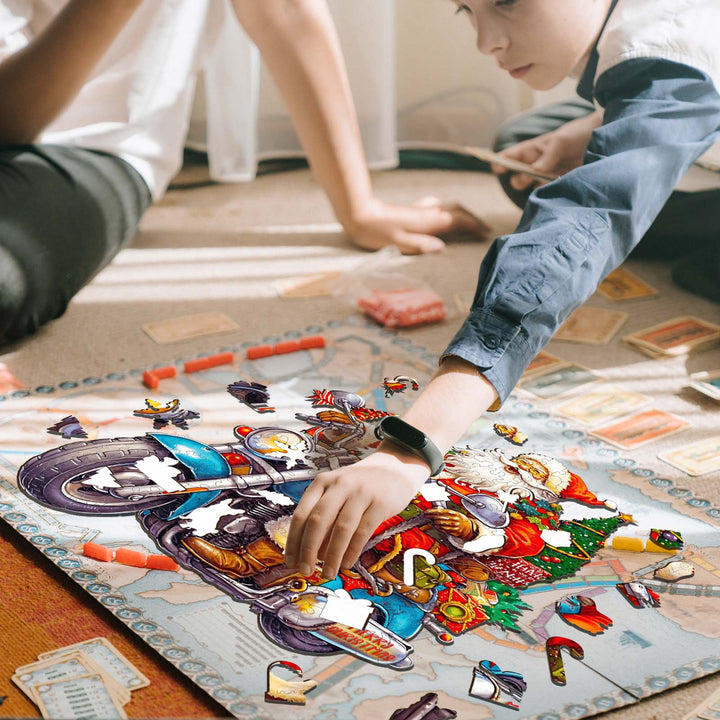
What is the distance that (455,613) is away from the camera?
0.82 meters

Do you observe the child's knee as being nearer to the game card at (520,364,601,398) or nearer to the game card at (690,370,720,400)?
the game card at (520,364,601,398)

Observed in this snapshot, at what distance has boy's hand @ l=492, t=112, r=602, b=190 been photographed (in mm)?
1626

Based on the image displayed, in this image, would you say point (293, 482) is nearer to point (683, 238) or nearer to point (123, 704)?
point (123, 704)

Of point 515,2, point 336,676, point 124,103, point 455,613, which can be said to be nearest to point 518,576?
point 455,613

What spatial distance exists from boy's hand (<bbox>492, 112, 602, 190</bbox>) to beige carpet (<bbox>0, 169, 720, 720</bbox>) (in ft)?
0.59

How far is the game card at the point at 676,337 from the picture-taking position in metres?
1.36

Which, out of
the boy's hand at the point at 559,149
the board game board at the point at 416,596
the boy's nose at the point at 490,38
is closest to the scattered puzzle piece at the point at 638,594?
the board game board at the point at 416,596

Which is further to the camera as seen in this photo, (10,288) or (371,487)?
(10,288)

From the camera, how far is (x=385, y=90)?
219cm

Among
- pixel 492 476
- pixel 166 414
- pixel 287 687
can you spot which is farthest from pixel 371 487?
pixel 166 414

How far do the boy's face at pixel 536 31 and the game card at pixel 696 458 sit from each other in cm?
52

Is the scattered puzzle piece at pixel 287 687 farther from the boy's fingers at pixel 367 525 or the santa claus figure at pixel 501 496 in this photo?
the santa claus figure at pixel 501 496

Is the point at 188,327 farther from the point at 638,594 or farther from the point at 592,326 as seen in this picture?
the point at 638,594

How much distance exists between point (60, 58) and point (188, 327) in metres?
0.44
